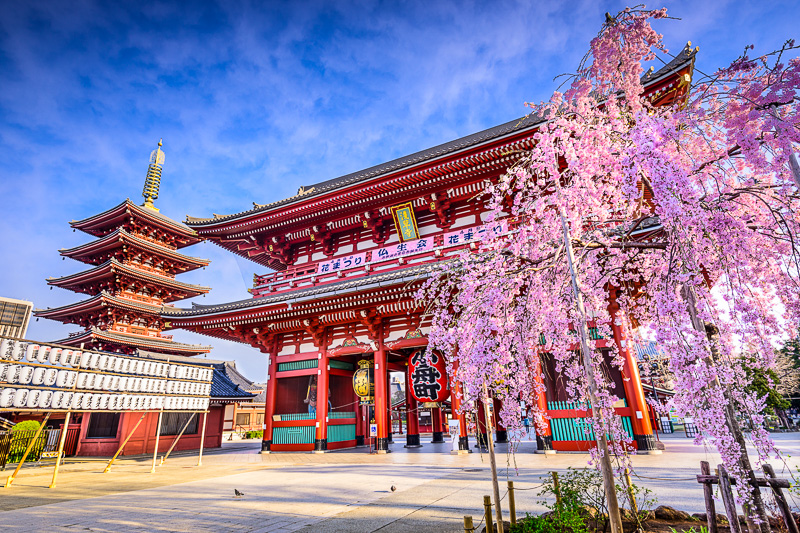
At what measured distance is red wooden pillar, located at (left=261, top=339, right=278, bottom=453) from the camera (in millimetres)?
15016

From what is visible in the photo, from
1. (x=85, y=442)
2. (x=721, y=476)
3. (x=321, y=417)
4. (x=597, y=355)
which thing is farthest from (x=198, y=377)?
(x=721, y=476)

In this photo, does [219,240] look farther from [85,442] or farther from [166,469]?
[85,442]

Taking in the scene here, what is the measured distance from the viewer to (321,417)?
1413cm

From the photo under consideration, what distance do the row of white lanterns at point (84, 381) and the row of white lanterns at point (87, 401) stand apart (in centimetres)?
15

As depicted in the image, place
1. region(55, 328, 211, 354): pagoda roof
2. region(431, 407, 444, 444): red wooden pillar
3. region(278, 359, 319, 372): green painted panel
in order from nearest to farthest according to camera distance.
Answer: region(278, 359, 319, 372): green painted panel → region(431, 407, 444, 444): red wooden pillar → region(55, 328, 211, 354): pagoda roof

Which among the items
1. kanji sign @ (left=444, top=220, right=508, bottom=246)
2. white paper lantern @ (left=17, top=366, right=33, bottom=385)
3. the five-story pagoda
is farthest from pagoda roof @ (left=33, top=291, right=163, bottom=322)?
kanji sign @ (left=444, top=220, right=508, bottom=246)

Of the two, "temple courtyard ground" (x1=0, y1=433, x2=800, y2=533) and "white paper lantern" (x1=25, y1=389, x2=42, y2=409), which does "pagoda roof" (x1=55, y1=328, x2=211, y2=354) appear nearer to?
"temple courtyard ground" (x1=0, y1=433, x2=800, y2=533)

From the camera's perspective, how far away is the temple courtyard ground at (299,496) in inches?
183

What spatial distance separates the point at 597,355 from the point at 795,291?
1.71 metres

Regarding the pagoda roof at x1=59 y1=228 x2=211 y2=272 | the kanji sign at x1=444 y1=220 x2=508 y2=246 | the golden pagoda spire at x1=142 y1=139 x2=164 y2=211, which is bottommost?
the kanji sign at x1=444 y1=220 x2=508 y2=246

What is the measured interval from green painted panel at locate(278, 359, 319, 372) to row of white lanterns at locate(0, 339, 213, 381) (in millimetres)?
3866

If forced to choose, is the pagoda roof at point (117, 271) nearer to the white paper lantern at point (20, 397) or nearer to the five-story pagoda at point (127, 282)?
the five-story pagoda at point (127, 282)

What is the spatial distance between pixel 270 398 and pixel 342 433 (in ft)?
10.5

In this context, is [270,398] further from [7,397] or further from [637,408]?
[637,408]
